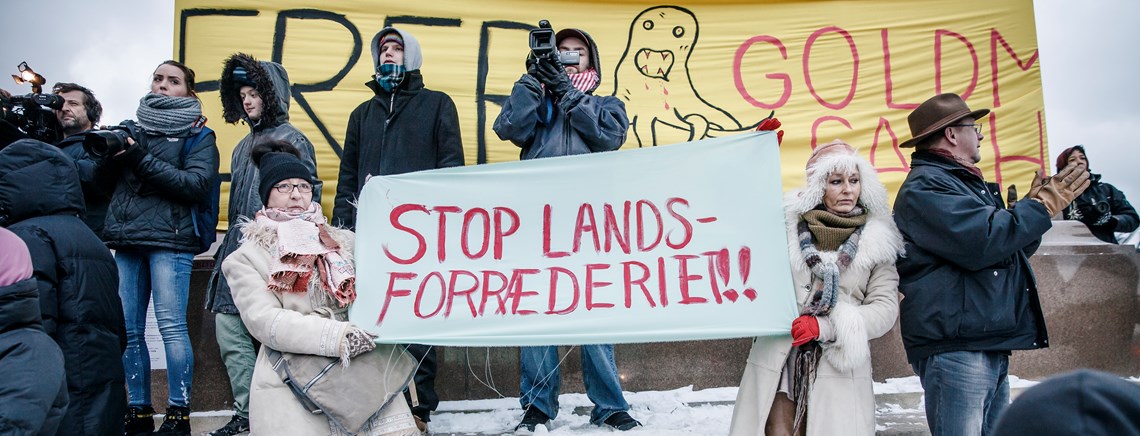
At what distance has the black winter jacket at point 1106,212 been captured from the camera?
216 inches

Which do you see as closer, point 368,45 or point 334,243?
point 334,243

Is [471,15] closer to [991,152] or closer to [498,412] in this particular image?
[498,412]

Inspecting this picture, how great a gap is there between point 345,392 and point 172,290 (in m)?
1.74

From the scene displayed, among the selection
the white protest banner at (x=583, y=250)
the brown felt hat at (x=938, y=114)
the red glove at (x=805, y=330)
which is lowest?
the red glove at (x=805, y=330)

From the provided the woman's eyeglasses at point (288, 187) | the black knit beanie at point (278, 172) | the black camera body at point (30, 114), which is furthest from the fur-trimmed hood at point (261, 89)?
the woman's eyeglasses at point (288, 187)

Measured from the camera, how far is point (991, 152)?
5.81 meters

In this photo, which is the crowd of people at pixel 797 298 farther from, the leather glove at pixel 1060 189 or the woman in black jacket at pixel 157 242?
the woman in black jacket at pixel 157 242

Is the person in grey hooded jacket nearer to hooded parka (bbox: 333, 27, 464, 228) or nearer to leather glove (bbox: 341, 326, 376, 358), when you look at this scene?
hooded parka (bbox: 333, 27, 464, 228)

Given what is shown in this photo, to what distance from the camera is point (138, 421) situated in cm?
412

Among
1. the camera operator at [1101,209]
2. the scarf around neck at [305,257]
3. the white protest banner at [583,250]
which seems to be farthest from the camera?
the camera operator at [1101,209]

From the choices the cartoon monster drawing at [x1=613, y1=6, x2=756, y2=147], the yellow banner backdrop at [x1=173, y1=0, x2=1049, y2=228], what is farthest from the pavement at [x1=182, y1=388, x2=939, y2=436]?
the cartoon monster drawing at [x1=613, y1=6, x2=756, y2=147]

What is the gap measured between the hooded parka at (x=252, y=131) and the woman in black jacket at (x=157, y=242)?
0.17 meters

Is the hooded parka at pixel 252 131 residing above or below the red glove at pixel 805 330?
above

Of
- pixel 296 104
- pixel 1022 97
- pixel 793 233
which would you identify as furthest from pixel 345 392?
pixel 1022 97
